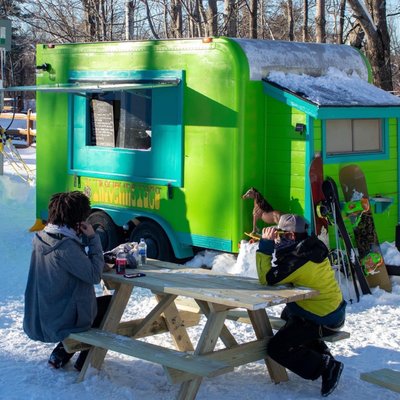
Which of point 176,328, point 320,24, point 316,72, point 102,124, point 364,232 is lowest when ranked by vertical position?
point 176,328

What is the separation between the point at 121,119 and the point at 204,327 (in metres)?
4.47

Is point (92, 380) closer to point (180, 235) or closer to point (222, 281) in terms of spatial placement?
point (222, 281)

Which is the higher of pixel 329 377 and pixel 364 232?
pixel 364 232

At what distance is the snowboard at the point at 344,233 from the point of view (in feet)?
24.6

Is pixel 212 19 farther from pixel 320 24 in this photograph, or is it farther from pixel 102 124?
pixel 102 124

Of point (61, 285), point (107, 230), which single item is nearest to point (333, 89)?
point (107, 230)

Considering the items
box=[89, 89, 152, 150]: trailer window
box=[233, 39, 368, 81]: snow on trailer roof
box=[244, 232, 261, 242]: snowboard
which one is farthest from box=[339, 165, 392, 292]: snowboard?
box=[89, 89, 152, 150]: trailer window

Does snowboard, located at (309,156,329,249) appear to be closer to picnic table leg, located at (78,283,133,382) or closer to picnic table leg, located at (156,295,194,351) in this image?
picnic table leg, located at (156,295,194,351)

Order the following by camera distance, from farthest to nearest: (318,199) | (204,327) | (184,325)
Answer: (318,199) < (184,325) < (204,327)

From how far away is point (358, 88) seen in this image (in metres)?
8.46

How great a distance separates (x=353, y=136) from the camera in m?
8.20

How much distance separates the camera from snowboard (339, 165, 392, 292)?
773 centimetres

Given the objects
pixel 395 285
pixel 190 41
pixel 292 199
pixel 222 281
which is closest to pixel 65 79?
pixel 190 41

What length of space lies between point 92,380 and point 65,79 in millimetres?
5149
